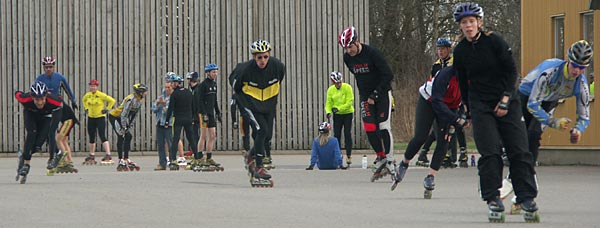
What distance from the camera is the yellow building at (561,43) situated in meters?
24.2

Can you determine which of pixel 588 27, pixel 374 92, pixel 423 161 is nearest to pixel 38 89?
pixel 374 92

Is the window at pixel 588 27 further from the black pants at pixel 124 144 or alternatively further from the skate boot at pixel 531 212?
the skate boot at pixel 531 212

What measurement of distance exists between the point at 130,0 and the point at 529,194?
25.8 meters

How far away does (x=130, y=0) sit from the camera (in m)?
36.8

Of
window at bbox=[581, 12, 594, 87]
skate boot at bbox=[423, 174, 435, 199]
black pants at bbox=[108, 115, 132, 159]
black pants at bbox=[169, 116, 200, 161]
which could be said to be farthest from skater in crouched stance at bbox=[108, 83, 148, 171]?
skate boot at bbox=[423, 174, 435, 199]

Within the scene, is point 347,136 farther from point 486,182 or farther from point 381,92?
point 486,182

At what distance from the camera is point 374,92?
18281mm

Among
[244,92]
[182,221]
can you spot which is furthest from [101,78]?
[182,221]

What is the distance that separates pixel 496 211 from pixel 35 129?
10.4m

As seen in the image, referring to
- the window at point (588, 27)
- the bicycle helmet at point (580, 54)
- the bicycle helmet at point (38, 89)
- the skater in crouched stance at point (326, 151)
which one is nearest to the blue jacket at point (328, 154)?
the skater in crouched stance at point (326, 151)

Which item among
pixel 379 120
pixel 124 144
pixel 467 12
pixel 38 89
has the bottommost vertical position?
pixel 124 144

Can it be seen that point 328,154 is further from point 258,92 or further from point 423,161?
point 258,92

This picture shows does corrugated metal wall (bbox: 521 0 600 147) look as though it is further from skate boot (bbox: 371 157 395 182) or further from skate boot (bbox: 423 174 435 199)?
skate boot (bbox: 423 174 435 199)

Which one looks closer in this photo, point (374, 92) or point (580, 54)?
point (580, 54)
